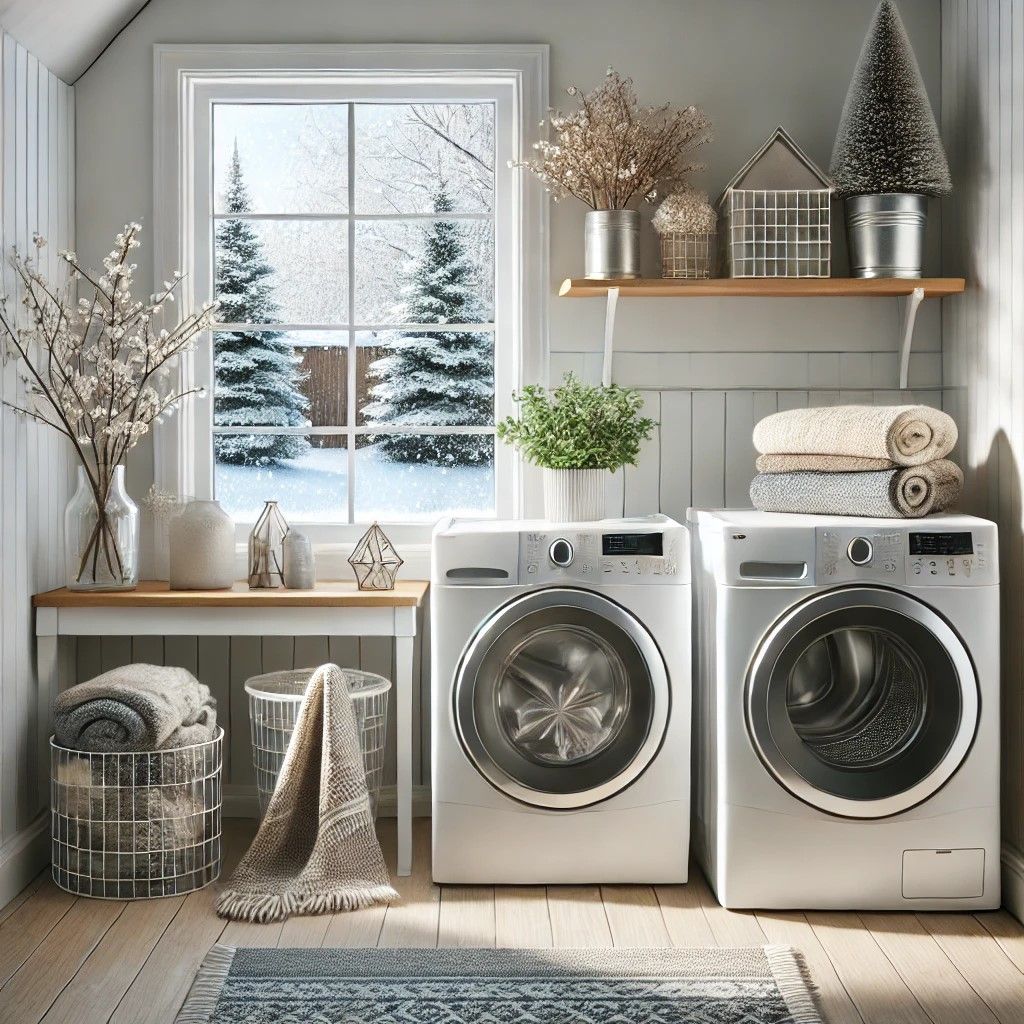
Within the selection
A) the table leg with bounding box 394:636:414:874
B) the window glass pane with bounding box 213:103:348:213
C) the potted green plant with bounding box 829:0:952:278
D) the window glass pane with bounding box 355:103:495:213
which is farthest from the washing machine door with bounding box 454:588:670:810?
the window glass pane with bounding box 213:103:348:213

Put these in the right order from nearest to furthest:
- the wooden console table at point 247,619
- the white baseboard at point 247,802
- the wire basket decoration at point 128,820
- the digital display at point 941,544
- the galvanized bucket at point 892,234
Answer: the digital display at point 941,544 → the wire basket decoration at point 128,820 → the wooden console table at point 247,619 → the galvanized bucket at point 892,234 → the white baseboard at point 247,802

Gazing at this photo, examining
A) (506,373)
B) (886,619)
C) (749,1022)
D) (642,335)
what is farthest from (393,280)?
(749,1022)

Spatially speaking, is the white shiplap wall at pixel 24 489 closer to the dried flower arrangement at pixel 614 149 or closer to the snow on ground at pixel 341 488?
the snow on ground at pixel 341 488

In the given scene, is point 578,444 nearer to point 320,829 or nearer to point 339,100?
point 320,829

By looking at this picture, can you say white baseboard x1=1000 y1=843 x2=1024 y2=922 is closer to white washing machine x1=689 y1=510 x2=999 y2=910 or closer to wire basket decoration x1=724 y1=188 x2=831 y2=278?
white washing machine x1=689 y1=510 x2=999 y2=910

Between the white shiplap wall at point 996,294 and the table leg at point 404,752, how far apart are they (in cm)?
138

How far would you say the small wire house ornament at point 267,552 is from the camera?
9.45 ft

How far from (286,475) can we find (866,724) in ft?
5.52

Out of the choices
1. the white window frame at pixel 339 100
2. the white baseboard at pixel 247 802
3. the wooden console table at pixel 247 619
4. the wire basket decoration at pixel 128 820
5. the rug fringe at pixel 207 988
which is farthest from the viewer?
the white baseboard at pixel 247 802

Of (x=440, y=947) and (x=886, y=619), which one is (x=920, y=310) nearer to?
(x=886, y=619)

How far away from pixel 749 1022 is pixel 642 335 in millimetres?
1755

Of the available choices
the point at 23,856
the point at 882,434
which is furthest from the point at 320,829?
the point at 882,434

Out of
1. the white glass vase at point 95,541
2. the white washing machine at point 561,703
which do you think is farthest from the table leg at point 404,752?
the white glass vase at point 95,541

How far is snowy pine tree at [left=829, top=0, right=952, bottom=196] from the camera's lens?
2768 millimetres
